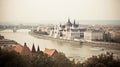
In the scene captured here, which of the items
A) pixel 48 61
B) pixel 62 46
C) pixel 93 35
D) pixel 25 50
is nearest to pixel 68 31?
pixel 62 46

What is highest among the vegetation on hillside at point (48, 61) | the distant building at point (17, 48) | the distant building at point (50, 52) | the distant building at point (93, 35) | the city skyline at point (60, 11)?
the city skyline at point (60, 11)

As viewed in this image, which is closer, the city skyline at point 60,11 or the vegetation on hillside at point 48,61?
the vegetation on hillside at point 48,61

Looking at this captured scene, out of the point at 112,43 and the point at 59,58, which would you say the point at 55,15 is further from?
the point at 112,43

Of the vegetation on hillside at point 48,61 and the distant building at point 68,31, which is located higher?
the distant building at point 68,31

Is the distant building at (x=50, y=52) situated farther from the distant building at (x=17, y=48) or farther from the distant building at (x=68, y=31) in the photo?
the distant building at (x=17, y=48)

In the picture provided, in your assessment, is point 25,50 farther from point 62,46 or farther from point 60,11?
point 60,11

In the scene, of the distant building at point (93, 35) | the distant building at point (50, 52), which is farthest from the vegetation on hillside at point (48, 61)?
the distant building at point (93, 35)
